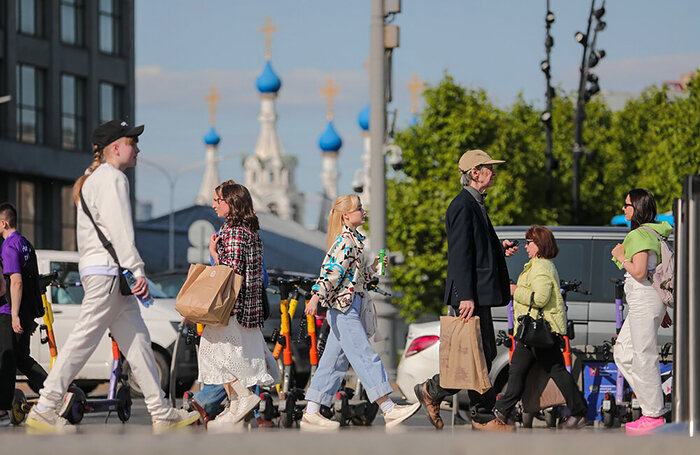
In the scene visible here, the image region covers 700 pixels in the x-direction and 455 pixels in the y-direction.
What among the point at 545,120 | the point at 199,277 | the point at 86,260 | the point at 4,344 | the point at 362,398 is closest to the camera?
the point at 86,260

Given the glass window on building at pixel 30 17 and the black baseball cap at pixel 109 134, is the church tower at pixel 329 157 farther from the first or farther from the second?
the black baseball cap at pixel 109 134

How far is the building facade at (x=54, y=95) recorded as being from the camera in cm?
4572

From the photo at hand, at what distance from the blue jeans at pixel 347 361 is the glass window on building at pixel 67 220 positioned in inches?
1555

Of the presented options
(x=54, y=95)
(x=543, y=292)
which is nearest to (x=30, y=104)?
(x=54, y=95)

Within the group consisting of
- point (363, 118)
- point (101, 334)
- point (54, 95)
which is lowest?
point (101, 334)

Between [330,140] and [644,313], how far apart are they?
122432mm

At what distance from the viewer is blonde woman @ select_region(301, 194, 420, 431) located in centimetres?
950

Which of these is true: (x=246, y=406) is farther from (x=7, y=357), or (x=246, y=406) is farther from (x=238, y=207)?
(x=7, y=357)

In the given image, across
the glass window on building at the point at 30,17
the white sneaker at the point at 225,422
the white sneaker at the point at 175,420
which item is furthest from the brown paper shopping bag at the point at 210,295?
the glass window on building at the point at 30,17

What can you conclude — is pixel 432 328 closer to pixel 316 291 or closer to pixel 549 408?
pixel 549 408

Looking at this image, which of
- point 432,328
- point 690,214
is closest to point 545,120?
point 432,328

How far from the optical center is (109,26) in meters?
51.2

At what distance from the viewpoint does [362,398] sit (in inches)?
439

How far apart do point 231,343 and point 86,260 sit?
5.30ft
